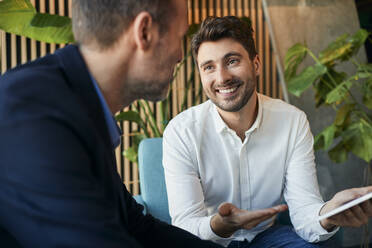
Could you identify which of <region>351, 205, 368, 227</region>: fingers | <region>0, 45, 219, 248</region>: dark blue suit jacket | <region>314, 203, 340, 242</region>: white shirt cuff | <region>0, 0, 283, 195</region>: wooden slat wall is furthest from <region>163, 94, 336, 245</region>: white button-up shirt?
<region>0, 0, 283, 195</region>: wooden slat wall

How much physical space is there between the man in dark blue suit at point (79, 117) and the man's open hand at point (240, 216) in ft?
1.12

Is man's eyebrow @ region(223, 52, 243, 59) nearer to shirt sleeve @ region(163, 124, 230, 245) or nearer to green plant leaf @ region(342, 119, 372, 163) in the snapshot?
shirt sleeve @ region(163, 124, 230, 245)

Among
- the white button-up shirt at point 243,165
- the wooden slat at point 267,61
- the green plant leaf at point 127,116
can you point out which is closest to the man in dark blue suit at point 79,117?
the white button-up shirt at point 243,165

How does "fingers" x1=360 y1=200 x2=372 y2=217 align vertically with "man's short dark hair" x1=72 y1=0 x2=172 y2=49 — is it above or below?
below

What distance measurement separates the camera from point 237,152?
5.86 ft

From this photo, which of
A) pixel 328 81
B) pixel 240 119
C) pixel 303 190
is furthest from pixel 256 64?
pixel 328 81

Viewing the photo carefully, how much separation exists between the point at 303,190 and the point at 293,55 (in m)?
1.49

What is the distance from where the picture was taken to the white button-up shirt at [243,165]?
1.70 m

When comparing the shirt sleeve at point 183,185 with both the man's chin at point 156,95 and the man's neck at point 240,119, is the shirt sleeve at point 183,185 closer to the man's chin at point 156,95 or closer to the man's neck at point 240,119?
the man's neck at point 240,119

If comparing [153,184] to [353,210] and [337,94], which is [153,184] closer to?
[353,210]

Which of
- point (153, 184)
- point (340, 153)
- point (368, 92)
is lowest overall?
point (340, 153)

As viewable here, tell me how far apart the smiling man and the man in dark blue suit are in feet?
2.57

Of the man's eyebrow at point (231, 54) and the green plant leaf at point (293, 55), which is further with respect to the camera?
the green plant leaf at point (293, 55)

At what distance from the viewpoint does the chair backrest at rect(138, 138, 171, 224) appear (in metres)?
2.06
